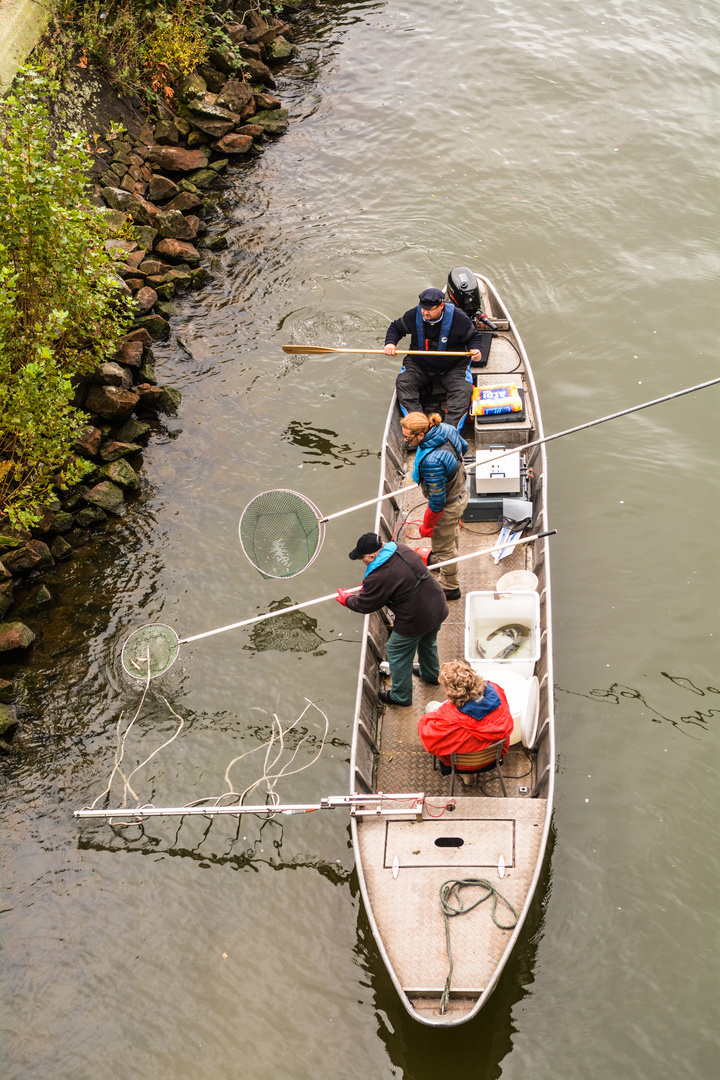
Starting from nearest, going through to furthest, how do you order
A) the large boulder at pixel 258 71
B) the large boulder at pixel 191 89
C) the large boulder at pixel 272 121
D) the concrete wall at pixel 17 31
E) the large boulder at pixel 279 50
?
the concrete wall at pixel 17 31 < the large boulder at pixel 191 89 < the large boulder at pixel 272 121 < the large boulder at pixel 258 71 < the large boulder at pixel 279 50

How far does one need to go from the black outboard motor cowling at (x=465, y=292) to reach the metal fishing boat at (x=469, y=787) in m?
1.57

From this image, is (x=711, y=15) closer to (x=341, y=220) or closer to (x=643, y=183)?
(x=643, y=183)

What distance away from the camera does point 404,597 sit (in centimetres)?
774

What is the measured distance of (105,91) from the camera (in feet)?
55.0

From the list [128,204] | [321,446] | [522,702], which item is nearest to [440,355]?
[321,446]

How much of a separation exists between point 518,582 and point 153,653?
4.15 metres

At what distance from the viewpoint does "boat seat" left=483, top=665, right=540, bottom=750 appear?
8016 millimetres

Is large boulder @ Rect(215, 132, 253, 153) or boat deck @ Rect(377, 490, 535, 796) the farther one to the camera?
large boulder @ Rect(215, 132, 253, 153)

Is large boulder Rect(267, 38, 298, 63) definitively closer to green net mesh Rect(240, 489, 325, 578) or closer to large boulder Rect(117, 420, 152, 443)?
large boulder Rect(117, 420, 152, 443)

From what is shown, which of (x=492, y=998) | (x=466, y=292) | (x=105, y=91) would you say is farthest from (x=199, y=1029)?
(x=105, y=91)

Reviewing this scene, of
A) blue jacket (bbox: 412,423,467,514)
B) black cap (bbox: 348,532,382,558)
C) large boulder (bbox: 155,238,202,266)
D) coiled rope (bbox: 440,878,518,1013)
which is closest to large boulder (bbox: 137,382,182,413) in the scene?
large boulder (bbox: 155,238,202,266)

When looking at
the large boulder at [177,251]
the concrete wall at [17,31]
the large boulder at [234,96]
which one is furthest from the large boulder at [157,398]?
the large boulder at [234,96]

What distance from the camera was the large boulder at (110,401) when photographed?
12.3m

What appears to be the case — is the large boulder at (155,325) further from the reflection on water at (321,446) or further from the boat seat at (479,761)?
the boat seat at (479,761)
